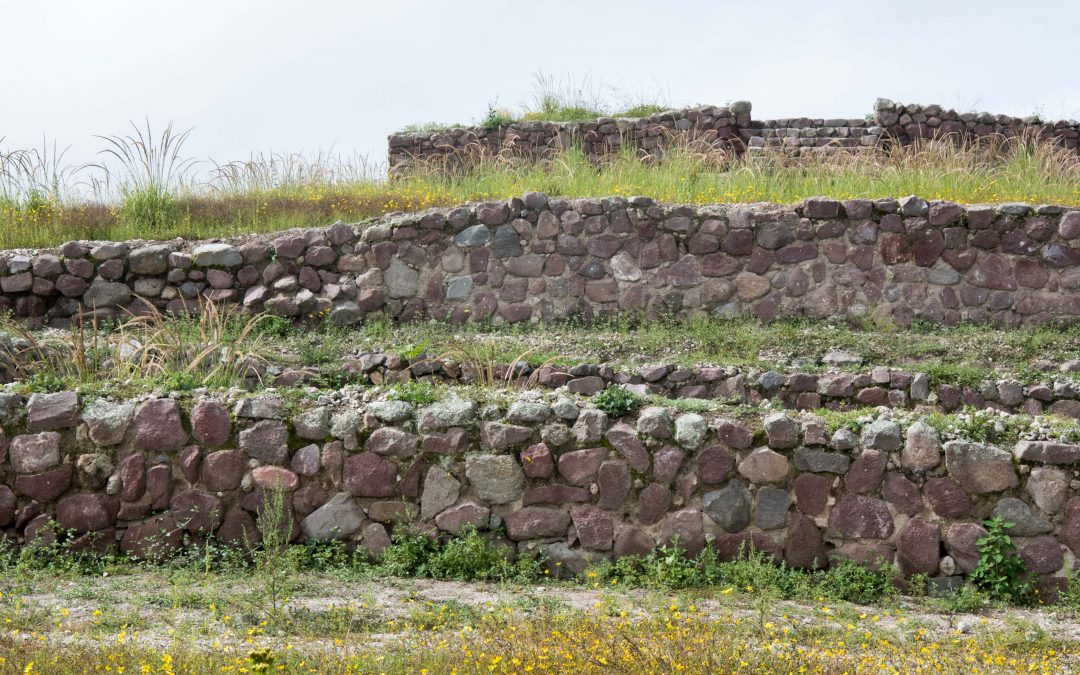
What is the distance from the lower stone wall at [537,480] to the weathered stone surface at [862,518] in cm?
1

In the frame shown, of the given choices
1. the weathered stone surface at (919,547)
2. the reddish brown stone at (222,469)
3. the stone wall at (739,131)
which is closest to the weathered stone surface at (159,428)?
the reddish brown stone at (222,469)

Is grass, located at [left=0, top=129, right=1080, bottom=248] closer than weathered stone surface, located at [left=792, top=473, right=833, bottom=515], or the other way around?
weathered stone surface, located at [left=792, top=473, right=833, bottom=515]

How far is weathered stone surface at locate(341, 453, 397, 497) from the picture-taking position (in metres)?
6.01

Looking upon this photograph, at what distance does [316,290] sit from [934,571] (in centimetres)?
760

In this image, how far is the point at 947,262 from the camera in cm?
1125

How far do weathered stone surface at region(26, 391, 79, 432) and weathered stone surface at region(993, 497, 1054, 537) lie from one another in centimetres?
538

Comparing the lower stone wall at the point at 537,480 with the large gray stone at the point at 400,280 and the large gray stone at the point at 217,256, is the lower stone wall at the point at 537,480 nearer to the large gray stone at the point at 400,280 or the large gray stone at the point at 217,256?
the large gray stone at the point at 400,280

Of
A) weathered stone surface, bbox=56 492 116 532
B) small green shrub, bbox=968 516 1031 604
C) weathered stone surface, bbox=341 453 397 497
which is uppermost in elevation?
weathered stone surface, bbox=341 453 397 497

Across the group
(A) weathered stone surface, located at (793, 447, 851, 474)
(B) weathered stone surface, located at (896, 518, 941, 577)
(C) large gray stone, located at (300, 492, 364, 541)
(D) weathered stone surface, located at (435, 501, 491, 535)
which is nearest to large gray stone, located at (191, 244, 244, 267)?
(C) large gray stone, located at (300, 492, 364, 541)

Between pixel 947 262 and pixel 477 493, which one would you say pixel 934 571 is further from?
pixel 947 262

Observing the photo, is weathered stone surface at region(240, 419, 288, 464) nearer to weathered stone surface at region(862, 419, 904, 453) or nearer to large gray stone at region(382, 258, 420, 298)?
weathered stone surface at region(862, 419, 904, 453)

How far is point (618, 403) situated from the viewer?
20.1 feet

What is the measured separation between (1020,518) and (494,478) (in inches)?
116

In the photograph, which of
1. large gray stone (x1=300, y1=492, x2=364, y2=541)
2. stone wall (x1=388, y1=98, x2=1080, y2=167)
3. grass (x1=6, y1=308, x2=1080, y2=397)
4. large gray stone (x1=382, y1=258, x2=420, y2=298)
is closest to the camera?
large gray stone (x1=300, y1=492, x2=364, y2=541)
